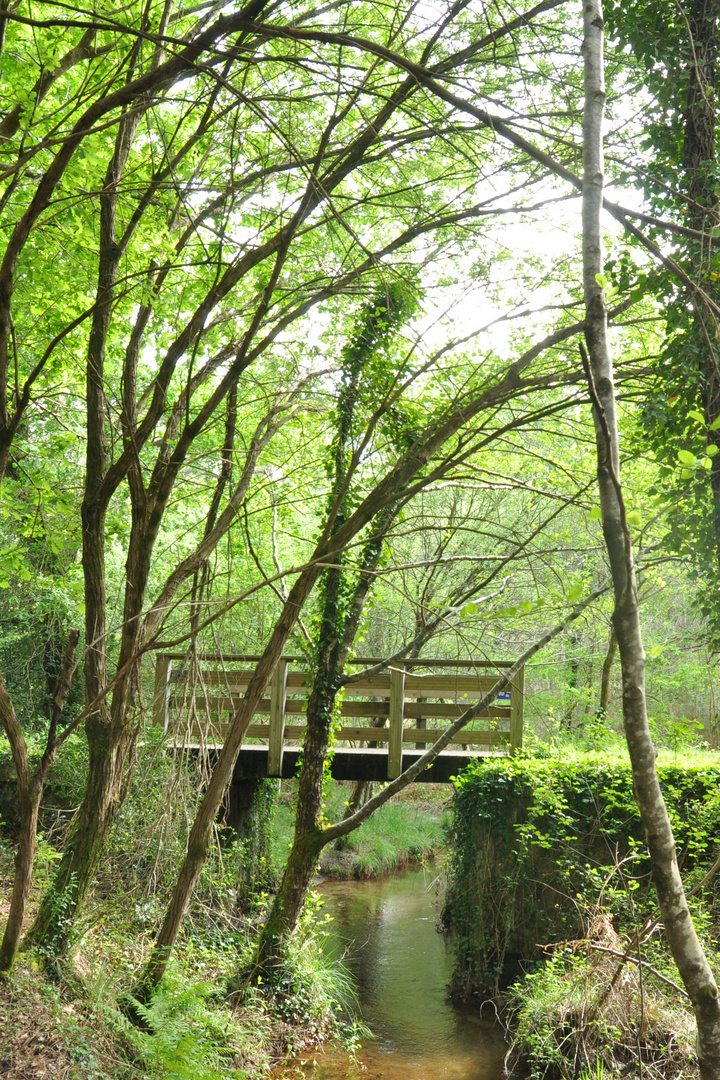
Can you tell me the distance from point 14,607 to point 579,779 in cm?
747

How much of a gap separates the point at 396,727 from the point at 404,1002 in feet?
8.34

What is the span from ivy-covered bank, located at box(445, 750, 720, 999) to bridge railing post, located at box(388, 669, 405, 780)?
883 millimetres

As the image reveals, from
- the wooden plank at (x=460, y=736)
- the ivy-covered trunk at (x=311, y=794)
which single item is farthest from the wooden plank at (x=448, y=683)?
the ivy-covered trunk at (x=311, y=794)

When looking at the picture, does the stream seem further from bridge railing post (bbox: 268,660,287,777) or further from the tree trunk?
the tree trunk

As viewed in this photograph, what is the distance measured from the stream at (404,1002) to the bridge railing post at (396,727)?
1.79 m

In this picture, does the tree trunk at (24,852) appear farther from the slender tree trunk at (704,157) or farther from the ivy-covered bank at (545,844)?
the ivy-covered bank at (545,844)

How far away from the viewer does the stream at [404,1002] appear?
584cm

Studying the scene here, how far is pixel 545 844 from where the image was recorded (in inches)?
A: 276

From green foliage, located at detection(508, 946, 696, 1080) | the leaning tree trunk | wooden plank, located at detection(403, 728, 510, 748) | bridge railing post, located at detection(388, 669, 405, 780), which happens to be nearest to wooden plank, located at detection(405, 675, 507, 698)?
bridge railing post, located at detection(388, 669, 405, 780)

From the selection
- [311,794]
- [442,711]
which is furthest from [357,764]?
[311,794]

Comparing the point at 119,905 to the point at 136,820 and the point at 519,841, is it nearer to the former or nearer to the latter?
the point at 136,820

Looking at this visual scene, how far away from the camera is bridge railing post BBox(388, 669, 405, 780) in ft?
27.7

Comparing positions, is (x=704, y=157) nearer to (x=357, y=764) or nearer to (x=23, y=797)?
(x=23, y=797)

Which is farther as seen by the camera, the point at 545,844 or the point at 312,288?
the point at 545,844
